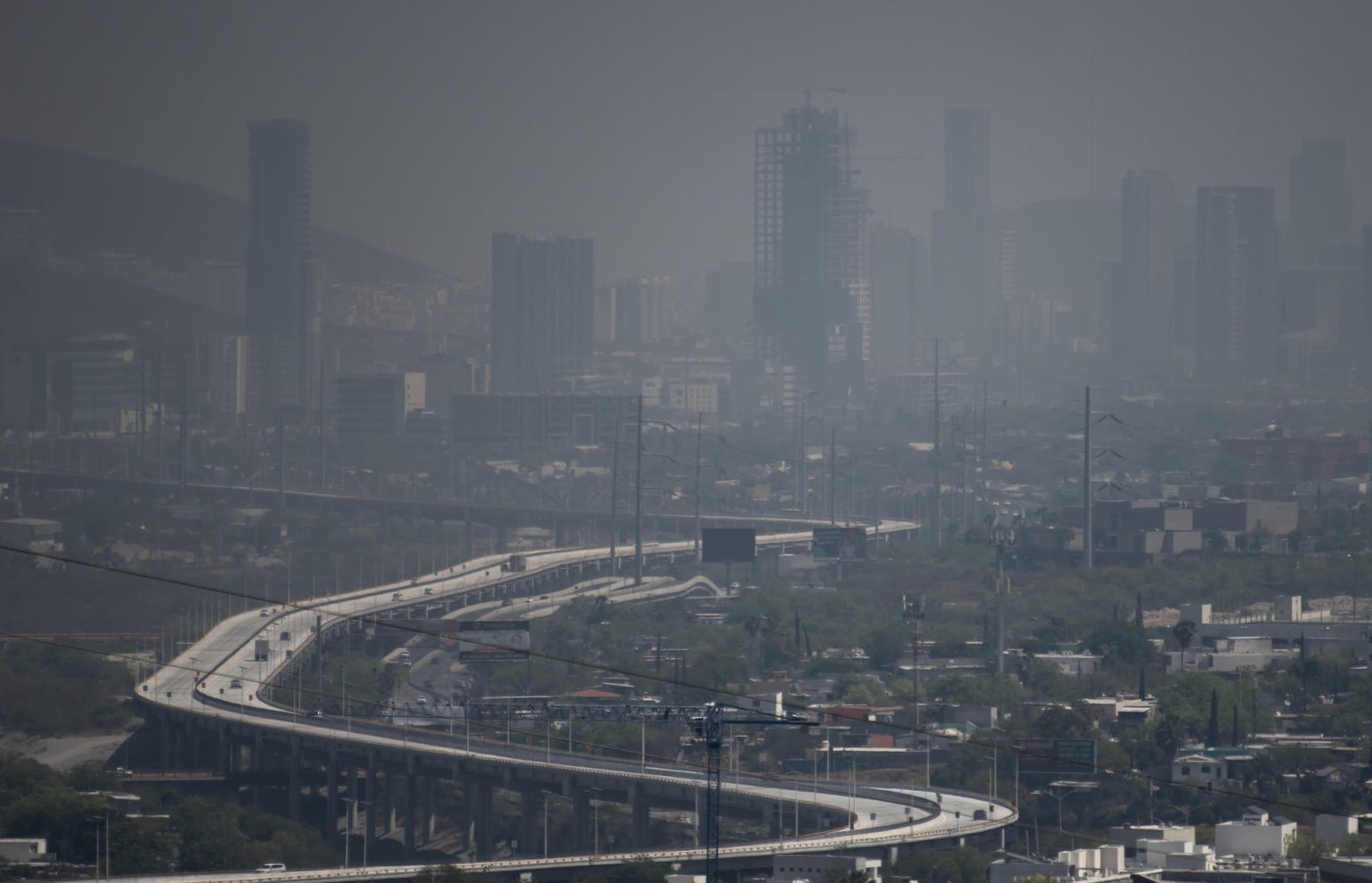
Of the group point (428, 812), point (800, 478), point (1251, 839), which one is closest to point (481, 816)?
point (428, 812)

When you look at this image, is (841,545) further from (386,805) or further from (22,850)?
(22,850)

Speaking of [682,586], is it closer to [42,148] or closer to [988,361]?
[42,148]

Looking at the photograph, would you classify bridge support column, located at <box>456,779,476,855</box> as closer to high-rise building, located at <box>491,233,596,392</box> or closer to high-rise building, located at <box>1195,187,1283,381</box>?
high-rise building, located at <box>491,233,596,392</box>

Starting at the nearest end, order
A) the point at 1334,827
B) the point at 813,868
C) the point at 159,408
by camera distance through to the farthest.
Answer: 1. the point at 813,868
2. the point at 1334,827
3. the point at 159,408

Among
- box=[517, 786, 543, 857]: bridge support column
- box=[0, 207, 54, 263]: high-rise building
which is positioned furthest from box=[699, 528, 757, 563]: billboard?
box=[0, 207, 54, 263]: high-rise building

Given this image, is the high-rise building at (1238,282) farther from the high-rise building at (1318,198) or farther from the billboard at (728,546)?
the billboard at (728,546)

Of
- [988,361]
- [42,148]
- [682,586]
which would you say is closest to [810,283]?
[988,361]

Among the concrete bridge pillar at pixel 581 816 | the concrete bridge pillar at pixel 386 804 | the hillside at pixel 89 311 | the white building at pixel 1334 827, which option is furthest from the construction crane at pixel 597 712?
the hillside at pixel 89 311
